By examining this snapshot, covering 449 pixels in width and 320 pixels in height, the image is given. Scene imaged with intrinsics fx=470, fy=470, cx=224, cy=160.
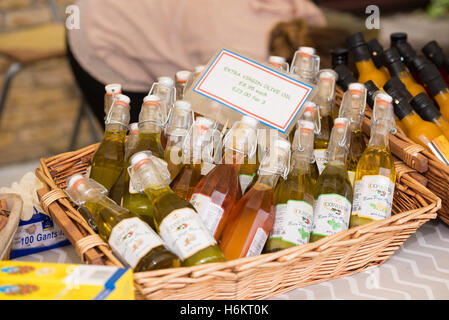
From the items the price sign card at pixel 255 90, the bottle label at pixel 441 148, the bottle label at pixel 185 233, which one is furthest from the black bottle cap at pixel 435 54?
the bottle label at pixel 185 233

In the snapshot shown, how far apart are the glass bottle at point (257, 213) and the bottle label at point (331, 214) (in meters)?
0.08

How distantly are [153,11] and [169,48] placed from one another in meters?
0.18

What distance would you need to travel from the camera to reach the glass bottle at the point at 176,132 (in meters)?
0.95

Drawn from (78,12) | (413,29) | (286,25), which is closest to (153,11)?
(78,12)

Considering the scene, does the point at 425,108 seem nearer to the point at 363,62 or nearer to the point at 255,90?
the point at 363,62

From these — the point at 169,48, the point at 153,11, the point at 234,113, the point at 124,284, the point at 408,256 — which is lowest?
the point at 408,256

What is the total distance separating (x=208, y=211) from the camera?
823 mm

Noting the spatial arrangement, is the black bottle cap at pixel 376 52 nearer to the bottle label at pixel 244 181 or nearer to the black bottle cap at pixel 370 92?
the black bottle cap at pixel 370 92

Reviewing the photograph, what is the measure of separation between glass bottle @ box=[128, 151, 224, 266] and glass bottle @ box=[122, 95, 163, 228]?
0.07 m

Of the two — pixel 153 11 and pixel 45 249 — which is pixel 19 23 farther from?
pixel 45 249

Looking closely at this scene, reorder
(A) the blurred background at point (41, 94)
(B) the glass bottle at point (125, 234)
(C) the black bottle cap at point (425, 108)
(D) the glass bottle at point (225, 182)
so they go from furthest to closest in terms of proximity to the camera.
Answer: (A) the blurred background at point (41, 94) < (C) the black bottle cap at point (425, 108) < (D) the glass bottle at point (225, 182) < (B) the glass bottle at point (125, 234)

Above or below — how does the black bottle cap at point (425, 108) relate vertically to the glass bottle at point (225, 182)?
above

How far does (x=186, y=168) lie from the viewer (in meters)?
0.96
